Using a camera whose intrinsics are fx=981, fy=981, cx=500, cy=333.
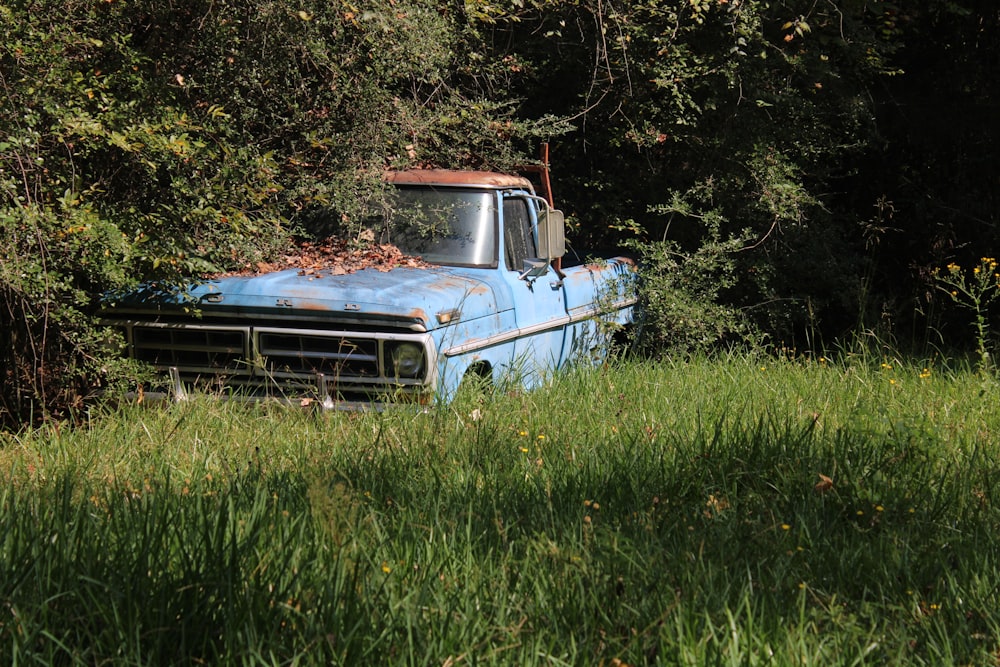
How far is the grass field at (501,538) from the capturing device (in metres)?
2.63

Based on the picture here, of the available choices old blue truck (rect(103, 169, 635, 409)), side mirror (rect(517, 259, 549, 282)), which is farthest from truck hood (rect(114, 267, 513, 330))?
side mirror (rect(517, 259, 549, 282))

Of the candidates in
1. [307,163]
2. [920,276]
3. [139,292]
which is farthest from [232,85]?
[920,276]

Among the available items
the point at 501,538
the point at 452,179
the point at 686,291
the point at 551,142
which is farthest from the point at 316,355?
the point at 551,142

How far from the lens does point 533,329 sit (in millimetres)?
6605

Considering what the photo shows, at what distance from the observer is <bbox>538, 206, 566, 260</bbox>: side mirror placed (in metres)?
6.71

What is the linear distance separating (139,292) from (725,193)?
583 centimetres

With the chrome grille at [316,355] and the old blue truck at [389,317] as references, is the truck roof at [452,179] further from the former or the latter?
the chrome grille at [316,355]

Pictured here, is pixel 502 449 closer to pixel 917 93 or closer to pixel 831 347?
pixel 831 347

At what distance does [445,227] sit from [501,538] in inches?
131

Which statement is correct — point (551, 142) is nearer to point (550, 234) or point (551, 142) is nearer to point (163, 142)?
point (550, 234)

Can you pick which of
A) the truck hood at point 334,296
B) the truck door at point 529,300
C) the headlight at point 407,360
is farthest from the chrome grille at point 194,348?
the truck door at point 529,300

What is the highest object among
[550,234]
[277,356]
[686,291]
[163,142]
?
[163,142]

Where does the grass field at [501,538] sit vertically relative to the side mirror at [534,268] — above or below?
below

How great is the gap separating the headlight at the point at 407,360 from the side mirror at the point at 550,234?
1769 millimetres
